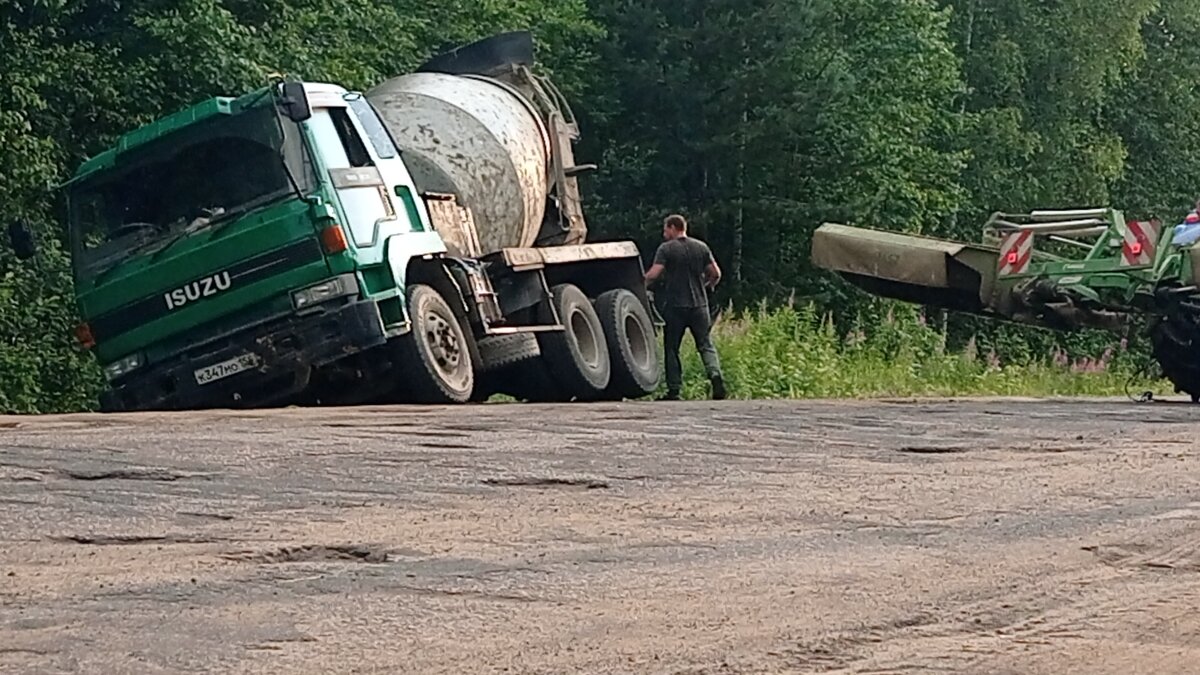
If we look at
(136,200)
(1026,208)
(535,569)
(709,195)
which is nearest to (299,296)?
(136,200)

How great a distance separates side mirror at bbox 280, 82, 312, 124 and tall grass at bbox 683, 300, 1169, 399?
7862 millimetres

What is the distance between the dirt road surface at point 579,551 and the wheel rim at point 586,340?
18.0 ft

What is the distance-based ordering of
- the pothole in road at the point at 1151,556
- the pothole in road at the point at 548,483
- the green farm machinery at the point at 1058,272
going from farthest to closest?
the green farm machinery at the point at 1058,272 → the pothole in road at the point at 548,483 → the pothole in road at the point at 1151,556

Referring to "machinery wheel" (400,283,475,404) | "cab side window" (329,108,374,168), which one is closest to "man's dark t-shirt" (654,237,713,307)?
"machinery wheel" (400,283,475,404)

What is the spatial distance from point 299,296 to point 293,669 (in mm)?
8600

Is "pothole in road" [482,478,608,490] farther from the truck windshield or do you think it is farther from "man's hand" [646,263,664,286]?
"man's hand" [646,263,664,286]

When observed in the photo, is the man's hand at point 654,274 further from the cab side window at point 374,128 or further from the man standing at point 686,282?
the cab side window at point 374,128

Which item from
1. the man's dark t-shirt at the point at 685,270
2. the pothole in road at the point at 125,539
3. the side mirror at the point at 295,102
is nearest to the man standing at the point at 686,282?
the man's dark t-shirt at the point at 685,270

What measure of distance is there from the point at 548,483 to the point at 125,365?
5.73 metres

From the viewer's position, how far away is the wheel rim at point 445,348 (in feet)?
46.7

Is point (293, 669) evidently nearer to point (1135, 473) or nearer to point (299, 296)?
point (1135, 473)

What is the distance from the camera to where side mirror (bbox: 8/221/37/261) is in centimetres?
1458

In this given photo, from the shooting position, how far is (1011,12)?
45188 millimetres

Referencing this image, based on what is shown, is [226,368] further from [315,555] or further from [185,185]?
[315,555]
